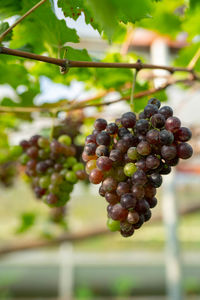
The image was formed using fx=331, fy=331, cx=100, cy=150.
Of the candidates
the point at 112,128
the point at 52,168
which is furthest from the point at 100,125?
the point at 52,168

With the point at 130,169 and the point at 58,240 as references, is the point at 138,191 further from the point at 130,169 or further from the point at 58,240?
the point at 58,240

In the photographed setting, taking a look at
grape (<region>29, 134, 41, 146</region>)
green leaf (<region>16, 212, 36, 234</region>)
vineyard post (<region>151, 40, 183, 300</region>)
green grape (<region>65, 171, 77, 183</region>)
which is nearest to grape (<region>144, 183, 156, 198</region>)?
green grape (<region>65, 171, 77, 183</region>)

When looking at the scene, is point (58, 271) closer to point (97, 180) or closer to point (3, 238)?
point (3, 238)

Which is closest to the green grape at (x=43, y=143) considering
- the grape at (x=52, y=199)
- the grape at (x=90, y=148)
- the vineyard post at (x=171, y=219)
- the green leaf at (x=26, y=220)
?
the grape at (x=52, y=199)

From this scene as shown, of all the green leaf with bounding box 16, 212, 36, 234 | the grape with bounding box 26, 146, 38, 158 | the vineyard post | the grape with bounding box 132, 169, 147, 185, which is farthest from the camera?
the vineyard post

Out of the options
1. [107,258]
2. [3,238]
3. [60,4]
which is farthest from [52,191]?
[107,258]

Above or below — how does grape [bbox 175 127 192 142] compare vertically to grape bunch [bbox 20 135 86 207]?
below

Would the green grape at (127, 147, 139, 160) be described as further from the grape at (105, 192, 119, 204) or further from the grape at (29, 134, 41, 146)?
the grape at (29, 134, 41, 146)
